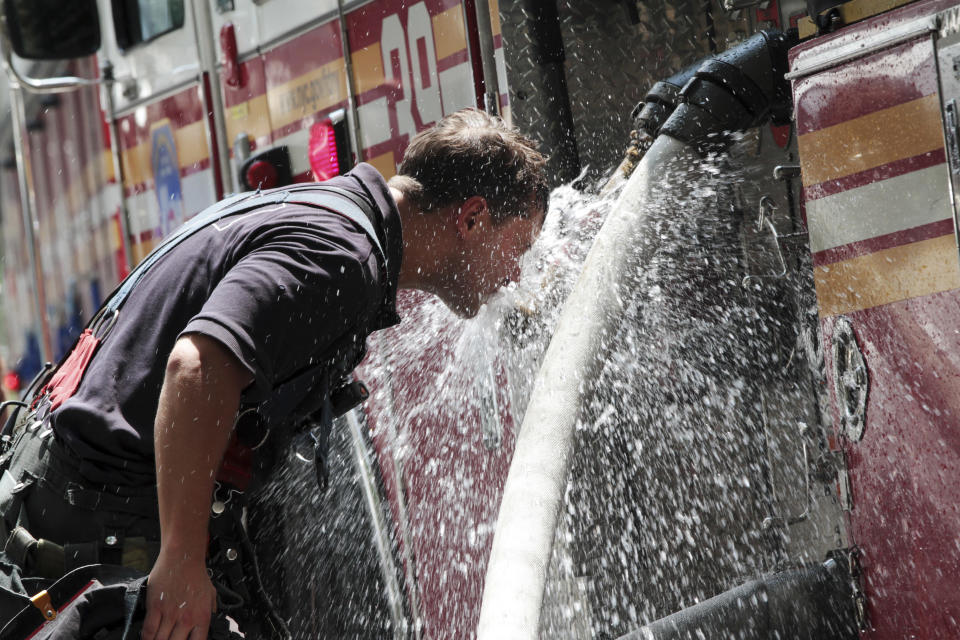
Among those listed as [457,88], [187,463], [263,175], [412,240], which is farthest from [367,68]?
[187,463]

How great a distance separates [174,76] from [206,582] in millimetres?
2572

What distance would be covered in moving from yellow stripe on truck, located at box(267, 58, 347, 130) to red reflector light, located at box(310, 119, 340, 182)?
0.07 metres

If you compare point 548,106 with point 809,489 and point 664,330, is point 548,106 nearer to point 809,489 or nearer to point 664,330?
point 664,330

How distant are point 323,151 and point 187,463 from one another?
1.74 meters

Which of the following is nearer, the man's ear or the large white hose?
the large white hose

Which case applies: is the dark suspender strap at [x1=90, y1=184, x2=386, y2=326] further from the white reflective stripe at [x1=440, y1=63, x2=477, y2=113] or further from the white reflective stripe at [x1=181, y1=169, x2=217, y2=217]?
the white reflective stripe at [x1=181, y1=169, x2=217, y2=217]

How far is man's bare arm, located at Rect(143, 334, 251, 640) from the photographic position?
162cm

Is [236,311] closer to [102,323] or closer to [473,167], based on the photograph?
[102,323]

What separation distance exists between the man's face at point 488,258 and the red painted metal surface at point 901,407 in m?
0.62

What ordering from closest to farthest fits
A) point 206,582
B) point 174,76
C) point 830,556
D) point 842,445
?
point 206,582
point 842,445
point 830,556
point 174,76

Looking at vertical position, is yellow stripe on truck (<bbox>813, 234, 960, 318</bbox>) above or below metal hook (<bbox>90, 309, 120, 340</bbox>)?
below

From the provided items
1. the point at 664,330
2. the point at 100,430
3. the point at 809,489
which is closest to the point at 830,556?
the point at 809,489

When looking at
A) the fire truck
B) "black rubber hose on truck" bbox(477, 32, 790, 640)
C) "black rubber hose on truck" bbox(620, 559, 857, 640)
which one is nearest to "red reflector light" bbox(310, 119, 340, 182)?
the fire truck

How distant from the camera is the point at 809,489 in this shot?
243 centimetres
